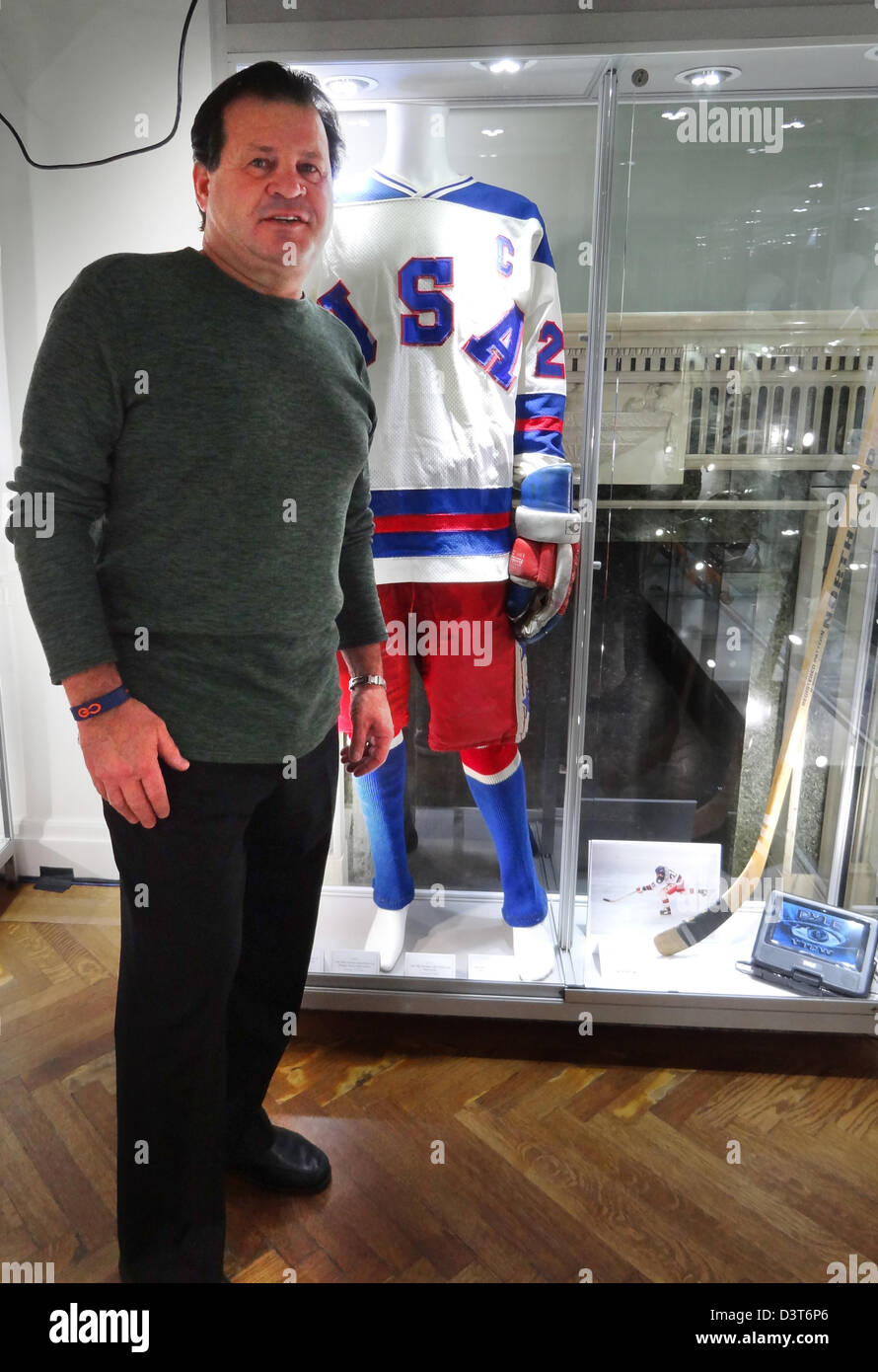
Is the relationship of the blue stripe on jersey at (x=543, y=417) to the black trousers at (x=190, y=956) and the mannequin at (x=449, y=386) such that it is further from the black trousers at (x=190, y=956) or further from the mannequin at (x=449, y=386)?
the black trousers at (x=190, y=956)

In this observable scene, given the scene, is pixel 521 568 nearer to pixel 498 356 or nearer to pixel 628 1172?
pixel 498 356

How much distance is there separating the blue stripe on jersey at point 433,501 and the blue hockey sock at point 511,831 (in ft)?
1.61

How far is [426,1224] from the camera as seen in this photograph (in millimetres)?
1555

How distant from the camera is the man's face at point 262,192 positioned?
47.3 inches

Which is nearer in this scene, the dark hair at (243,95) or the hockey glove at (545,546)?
the dark hair at (243,95)

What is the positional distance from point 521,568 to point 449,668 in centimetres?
24

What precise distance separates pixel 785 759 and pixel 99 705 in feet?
4.80

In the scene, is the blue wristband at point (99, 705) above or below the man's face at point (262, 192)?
below

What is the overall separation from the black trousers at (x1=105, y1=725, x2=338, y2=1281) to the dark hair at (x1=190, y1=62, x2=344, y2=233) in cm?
77

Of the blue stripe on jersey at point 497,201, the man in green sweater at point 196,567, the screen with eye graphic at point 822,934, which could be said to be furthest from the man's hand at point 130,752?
the screen with eye graphic at point 822,934

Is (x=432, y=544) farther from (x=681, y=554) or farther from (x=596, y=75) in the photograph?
(x=596, y=75)

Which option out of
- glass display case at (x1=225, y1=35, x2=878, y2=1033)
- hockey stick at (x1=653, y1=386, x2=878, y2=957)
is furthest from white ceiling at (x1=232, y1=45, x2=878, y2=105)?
hockey stick at (x1=653, y1=386, x2=878, y2=957)

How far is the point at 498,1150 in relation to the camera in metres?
1.72
